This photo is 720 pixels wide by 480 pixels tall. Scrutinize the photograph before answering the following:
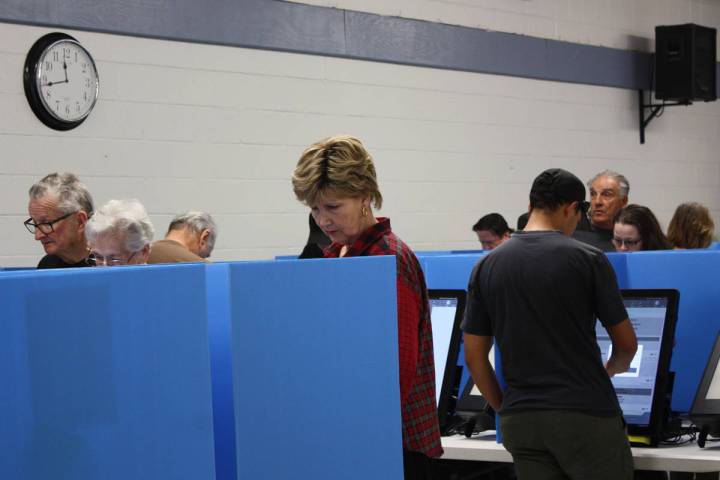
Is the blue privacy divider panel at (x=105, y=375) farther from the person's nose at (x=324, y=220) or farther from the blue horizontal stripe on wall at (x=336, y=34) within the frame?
the blue horizontal stripe on wall at (x=336, y=34)

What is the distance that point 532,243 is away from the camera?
255 centimetres

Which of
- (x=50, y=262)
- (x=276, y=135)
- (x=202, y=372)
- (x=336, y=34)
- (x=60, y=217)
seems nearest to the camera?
(x=202, y=372)

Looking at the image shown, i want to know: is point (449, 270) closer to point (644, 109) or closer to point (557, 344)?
point (557, 344)

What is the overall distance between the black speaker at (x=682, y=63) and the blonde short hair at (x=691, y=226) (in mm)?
4116

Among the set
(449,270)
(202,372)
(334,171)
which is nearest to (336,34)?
(449,270)

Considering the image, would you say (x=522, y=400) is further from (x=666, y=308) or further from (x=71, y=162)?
(x=71, y=162)

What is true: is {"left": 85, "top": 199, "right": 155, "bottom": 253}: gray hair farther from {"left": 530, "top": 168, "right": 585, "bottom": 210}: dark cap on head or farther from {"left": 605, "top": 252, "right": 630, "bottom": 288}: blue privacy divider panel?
{"left": 605, "top": 252, "right": 630, "bottom": 288}: blue privacy divider panel

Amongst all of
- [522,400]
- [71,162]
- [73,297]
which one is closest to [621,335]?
[522,400]

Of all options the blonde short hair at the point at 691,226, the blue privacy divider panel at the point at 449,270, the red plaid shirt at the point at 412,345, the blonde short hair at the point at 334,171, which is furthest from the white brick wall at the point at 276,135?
the red plaid shirt at the point at 412,345

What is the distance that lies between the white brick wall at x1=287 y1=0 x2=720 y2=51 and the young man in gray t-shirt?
3.99 metres

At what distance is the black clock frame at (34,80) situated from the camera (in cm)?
498

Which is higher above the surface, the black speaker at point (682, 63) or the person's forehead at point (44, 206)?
the black speaker at point (682, 63)

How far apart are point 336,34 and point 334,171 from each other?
4571 millimetres

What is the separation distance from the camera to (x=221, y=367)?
5.07 ft
